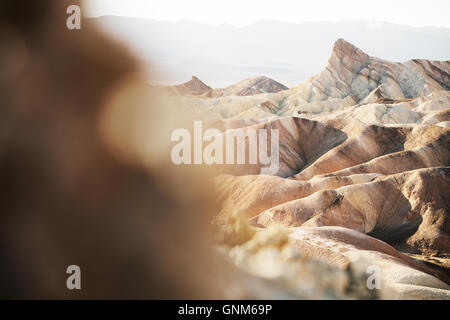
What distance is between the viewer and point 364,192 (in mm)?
17609

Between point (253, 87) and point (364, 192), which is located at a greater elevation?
point (253, 87)

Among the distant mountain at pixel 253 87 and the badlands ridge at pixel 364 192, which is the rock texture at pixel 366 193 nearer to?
the badlands ridge at pixel 364 192

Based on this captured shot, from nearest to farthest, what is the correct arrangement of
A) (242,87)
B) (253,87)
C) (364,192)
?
(364,192)
(253,87)
(242,87)

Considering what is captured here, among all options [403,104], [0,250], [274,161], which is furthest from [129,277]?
[403,104]

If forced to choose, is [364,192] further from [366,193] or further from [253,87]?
[253,87]

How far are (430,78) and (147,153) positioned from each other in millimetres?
66774

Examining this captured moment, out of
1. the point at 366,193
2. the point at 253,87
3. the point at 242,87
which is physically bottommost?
the point at 366,193

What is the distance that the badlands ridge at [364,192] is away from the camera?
7929 mm

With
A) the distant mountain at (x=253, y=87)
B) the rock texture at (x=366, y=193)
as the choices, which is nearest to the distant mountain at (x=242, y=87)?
the distant mountain at (x=253, y=87)

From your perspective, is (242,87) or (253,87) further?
(242,87)

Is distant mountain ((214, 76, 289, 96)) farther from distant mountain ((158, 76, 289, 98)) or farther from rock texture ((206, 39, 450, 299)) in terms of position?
rock texture ((206, 39, 450, 299))

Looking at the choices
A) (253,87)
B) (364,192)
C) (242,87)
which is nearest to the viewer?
(364,192)

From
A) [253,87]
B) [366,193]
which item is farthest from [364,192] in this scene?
[253,87]

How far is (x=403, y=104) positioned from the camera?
4459cm
